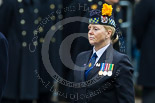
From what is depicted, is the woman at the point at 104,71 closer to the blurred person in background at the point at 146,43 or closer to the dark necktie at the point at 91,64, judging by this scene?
the dark necktie at the point at 91,64

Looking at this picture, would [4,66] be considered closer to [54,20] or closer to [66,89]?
[66,89]

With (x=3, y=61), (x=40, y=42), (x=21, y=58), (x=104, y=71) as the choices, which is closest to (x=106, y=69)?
(x=104, y=71)

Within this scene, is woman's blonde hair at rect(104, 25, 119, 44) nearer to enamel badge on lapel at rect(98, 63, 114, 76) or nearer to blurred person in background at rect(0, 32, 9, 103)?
enamel badge on lapel at rect(98, 63, 114, 76)

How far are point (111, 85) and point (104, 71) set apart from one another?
120 millimetres

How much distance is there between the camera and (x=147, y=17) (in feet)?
27.3

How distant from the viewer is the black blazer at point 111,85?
4230mm

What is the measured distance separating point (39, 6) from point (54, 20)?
1999 millimetres

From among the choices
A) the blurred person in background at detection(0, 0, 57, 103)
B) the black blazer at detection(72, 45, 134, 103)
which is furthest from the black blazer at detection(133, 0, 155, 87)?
the black blazer at detection(72, 45, 134, 103)

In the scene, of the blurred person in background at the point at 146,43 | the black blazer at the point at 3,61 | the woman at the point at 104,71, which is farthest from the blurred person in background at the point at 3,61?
the blurred person in background at the point at 146,43

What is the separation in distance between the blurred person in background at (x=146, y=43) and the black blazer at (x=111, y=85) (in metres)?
4.06

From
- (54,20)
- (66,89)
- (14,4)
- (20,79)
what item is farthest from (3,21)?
(66,89)

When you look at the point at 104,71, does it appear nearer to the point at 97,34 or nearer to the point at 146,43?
the point at 97,34

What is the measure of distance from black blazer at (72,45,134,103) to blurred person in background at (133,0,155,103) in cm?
406

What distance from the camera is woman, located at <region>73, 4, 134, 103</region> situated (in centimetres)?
425
